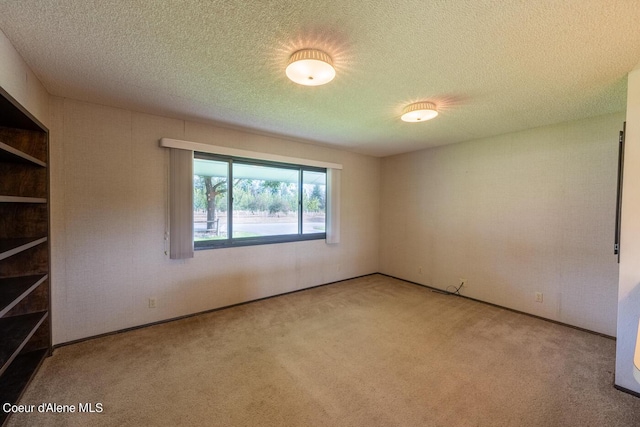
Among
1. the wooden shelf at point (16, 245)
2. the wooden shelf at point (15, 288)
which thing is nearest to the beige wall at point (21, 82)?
the wooden shelf at point (16, 245)

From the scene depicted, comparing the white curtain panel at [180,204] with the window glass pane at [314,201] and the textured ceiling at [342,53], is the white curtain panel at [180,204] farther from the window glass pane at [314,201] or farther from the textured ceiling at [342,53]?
the window glass pane at [314,201]

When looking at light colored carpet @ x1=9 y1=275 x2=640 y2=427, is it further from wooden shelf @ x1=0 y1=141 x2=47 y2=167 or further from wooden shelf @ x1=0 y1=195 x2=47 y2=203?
wooden shelf @ x1=0 y1=141 x2=47 y2=167

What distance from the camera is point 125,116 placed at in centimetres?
271

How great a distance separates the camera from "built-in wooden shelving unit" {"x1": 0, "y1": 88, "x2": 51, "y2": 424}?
1.85 metres

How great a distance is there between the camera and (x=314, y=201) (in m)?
4.39

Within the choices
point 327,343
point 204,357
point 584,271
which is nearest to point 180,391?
point 204,357

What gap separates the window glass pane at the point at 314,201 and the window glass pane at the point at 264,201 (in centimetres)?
17

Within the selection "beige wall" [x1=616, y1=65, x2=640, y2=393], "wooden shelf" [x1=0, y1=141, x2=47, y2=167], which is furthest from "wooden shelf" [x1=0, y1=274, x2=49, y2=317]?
"beige wall" [x1=616, y1=65, x2=640, y2=393]

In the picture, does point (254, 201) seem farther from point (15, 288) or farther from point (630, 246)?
point (630, 246)

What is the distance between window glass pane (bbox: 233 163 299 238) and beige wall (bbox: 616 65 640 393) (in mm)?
3438

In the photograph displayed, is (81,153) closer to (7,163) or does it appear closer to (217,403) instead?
(7,163)

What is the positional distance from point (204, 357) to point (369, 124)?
298cm

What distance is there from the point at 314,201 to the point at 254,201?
43.1 inches

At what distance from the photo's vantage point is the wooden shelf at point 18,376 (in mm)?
1680
